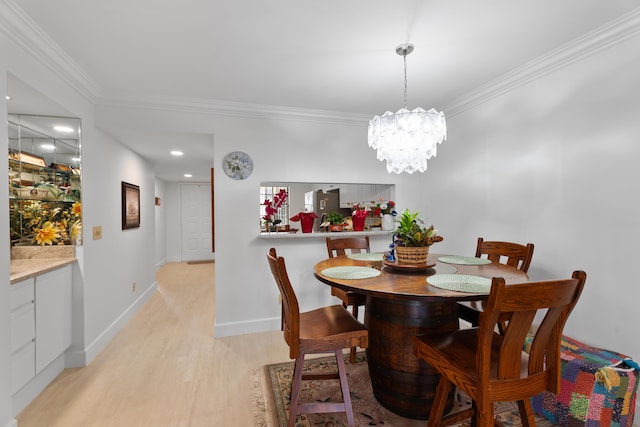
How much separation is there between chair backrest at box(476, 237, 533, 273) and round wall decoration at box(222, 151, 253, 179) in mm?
2306

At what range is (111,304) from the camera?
304 centimetres

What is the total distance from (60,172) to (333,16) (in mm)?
2448

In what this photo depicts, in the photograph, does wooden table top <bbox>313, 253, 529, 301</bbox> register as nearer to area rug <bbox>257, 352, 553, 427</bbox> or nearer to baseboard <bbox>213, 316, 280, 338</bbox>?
area rug <bbox>257, 352, 553, 427</bbox>

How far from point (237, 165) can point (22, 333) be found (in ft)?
6.63

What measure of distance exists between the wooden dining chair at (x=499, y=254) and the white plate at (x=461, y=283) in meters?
0.35

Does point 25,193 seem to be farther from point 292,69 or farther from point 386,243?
point 386,243

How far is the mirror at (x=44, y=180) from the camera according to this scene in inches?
91.4

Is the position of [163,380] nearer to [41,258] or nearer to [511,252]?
[41,258]

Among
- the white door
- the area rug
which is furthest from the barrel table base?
the white door

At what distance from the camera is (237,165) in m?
3.13

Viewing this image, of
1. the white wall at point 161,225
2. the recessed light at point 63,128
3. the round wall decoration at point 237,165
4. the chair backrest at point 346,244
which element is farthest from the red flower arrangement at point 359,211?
the white wall at point 161,225

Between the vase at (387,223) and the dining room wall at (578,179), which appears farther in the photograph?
the vase at (387,223)

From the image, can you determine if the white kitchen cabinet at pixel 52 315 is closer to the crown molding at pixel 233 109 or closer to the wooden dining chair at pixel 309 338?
the crown molding at pixel 233 109

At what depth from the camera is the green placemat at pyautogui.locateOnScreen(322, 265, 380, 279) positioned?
5.85 ft
